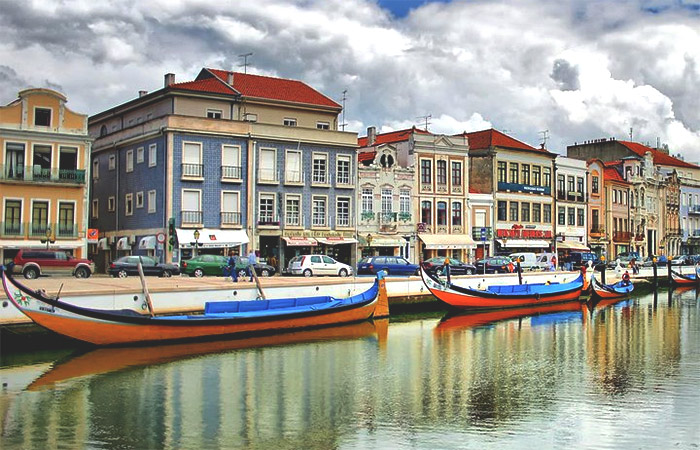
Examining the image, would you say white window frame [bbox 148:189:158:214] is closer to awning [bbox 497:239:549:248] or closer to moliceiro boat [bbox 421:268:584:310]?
moliceiro boat [bbox 421:268:584:310]

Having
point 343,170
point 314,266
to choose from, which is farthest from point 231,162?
point 314,266

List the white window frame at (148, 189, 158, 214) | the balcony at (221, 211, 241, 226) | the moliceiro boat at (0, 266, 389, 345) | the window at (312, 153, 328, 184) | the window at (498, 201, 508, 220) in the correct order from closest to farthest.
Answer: the moliceiro boat at (0, 266, 389, 345), the white window frame at (148, 189, 158, 214), the balcony at (221, 211, 241, 226), the window at (312, 153, 328, 184), the window at (498, 201, 508, 220)

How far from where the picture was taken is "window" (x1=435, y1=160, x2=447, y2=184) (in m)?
63.0

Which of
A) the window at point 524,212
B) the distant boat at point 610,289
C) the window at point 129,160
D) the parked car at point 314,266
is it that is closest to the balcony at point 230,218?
the parked car at point 314,266

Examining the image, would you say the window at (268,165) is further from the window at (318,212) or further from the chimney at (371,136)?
the chimney at (371,136)

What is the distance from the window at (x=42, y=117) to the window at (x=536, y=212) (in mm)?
41985

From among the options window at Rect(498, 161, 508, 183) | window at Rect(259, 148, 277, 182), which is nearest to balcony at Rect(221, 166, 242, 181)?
window at Rect(259, 148, 277, 182)

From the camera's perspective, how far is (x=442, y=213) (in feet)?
208

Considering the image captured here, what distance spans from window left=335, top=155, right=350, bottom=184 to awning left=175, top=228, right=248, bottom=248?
8.75m

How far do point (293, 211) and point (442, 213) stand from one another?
14.3 meters

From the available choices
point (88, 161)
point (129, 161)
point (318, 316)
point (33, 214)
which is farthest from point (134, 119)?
point (318, 316)

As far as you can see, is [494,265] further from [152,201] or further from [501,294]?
[152,201]

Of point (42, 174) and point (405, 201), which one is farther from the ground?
point (42, 174)

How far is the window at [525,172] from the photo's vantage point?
70.2 meters
